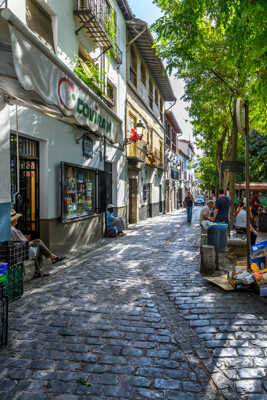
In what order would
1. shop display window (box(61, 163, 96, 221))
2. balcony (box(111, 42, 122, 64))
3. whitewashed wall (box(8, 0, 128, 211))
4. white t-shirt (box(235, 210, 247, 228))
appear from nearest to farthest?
whitewashed wall (box(8, 0, 128, 211)) < shop display window (box(61, 163, 96, 221)) < white t-shirt (box(235, 210, 247, 228)) < balcony (box(111, 42, 122, 64))

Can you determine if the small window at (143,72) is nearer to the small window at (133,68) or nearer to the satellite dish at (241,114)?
the small window at (133,68)

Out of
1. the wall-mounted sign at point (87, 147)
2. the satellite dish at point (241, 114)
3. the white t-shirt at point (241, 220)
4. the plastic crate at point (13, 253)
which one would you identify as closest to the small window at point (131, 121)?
the wall-mounted sign at point (87, 147)

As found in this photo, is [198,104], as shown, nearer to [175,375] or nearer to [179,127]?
[175,375]

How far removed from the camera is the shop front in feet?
11.3

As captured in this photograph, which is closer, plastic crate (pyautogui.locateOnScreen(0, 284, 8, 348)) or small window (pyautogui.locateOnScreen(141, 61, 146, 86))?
plastic crate (pyautogui.locateOnScreen(0, 284, 8, 348))

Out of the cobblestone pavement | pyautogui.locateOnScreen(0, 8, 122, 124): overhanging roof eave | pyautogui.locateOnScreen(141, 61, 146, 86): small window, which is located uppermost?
pyautogui.locateOnScreen(141, 61, 146, 86): small window

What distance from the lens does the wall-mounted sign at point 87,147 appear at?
9661 mm

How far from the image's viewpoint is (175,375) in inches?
109

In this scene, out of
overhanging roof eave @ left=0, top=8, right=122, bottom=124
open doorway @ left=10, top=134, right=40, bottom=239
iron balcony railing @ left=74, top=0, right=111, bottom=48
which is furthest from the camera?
iron balcony railing @ left=74, top=0, right=111, bottom=48

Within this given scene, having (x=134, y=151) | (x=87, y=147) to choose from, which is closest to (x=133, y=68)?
(x=134, y=151)

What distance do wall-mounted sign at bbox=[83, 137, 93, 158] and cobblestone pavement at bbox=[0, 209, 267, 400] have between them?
15.9 ft

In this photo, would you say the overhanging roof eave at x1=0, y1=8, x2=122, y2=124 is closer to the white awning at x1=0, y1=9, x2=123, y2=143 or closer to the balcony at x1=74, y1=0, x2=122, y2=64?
the white awning at x1=0, y1=9, x2=123, y2=143

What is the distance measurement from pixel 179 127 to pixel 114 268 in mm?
29234

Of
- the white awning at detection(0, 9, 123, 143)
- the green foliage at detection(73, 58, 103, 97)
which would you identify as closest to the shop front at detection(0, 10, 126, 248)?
the white awning at detection(0, 9, 123, 143)
